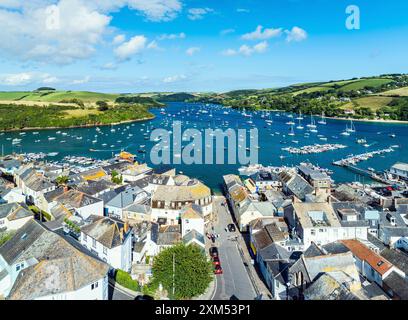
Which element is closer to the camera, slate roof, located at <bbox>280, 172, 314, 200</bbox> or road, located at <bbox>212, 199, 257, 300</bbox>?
road, located at <bbox>212, 199, 257, 300</bbox>

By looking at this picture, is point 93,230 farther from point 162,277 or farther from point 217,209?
point 217,209

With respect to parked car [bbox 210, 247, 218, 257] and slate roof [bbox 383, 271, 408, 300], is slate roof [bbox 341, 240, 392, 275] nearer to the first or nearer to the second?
slate roof [bbox 383, 271, 408, 300]

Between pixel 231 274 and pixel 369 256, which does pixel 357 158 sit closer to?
pixel 369 256

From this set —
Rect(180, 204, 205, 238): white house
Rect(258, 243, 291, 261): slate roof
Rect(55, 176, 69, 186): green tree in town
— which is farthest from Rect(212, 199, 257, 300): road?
Rect(55, 176, 69, 186): green tree in town

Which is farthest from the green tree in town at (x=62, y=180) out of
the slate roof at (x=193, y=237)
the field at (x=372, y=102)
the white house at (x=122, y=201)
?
the field at (x=372, y=102)

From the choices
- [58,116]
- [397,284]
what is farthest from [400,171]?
[58,116]

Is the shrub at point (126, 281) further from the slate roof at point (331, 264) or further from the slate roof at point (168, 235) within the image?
the slate roof at point (331, 264)
